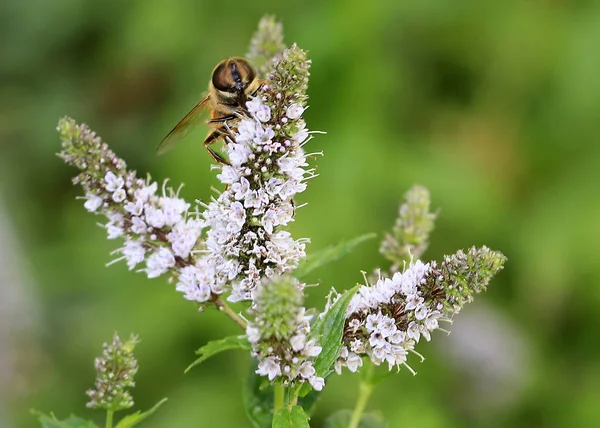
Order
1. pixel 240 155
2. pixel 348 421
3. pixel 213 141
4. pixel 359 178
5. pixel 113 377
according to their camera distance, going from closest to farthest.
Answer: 1. pixel 240 155
2. pixel 113 377
3. pixel 348 421
4. pixel 213 141
5. pixel 359 178

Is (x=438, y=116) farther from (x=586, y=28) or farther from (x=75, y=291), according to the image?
(x=75, y=291)

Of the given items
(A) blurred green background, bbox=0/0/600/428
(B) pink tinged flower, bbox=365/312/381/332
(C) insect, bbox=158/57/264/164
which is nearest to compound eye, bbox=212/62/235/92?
(C) insect, bbox=158/57/264/164

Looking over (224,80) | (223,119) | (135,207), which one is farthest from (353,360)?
(224,80)

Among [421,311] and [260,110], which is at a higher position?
[260,110]

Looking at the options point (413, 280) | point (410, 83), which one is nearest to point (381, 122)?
point (410, 83)

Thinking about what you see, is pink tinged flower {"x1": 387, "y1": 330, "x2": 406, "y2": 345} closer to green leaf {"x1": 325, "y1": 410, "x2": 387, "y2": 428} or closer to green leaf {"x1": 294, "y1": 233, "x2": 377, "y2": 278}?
green leaf {"x1": 294, "y1": 233, "x2": 377, "y2": 278}

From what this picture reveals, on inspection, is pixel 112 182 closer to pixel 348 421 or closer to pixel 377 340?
pixel 377 340
